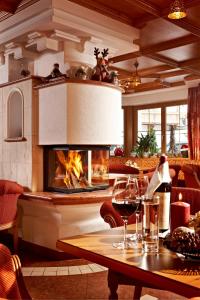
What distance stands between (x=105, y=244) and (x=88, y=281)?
1.74 metres

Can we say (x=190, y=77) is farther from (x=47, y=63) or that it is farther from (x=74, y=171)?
(x=74, y=171)

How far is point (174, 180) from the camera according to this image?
6895 mm

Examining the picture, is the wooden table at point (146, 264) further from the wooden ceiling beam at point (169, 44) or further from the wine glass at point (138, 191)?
the wooden ceiling beam at point (169, 44)

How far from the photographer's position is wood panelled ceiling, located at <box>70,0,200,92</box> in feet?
12.2

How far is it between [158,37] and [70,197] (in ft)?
8.57

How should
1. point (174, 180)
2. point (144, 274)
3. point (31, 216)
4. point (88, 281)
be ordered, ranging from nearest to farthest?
point (144, 274)
point (88, 281)
point (31, 216)
point (174, 180)

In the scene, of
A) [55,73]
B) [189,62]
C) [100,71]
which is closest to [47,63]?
[55,73]

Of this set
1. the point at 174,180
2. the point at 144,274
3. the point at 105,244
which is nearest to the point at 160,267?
the point at 144,274

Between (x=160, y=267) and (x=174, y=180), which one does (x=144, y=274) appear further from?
(x=174, y=180)

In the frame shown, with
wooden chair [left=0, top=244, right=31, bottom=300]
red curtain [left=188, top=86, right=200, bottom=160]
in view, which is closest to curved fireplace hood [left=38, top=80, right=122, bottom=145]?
wooden chair [left=0, top=244, right=31, bottom=300]

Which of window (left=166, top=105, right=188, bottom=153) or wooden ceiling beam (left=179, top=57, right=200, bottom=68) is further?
window (left=166, top=105, right=188, bottom=153)

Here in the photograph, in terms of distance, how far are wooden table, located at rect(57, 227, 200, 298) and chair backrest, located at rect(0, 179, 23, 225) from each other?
7.33 feet

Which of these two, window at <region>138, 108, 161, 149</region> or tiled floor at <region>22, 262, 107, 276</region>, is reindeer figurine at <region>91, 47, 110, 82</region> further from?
window at <region>138, 108, 161, 149</region>

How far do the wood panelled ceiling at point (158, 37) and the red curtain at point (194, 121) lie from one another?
0.50 metres
